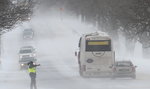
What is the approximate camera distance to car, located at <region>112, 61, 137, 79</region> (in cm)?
4347

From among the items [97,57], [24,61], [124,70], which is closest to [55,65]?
[24,61]

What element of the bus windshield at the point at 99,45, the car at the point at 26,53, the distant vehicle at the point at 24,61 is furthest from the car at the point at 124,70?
the car at the point at 26,53

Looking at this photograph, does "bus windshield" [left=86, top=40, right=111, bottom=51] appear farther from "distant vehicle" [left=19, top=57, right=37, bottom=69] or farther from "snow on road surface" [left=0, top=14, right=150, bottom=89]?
"distant vehicle" [left=19, top=57, right=37, bottom=69]

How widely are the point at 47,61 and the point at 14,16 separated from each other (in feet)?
115

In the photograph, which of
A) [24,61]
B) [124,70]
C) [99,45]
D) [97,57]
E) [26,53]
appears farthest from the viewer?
[26,53]

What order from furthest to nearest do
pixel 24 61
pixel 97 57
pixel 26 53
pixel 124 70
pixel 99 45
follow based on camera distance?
pixel 26 53, pixel 24 61, pixel 99 45, pixel 97 57, pixel 124 70

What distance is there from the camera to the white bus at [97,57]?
1758 inches

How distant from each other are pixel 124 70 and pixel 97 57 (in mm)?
2504

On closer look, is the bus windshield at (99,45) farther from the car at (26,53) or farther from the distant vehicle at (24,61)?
the car at (26,53)

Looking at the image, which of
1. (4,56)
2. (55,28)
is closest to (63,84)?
(4,56)

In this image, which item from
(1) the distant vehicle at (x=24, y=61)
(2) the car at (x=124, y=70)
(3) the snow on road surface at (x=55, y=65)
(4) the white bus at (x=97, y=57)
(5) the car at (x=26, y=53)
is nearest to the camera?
(3) the snow on road surface at (x=55, y=65)

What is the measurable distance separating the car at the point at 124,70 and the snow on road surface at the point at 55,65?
0.53 meters

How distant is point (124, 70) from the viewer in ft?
143

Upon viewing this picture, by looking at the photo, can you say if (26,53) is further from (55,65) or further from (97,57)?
(97,57)
